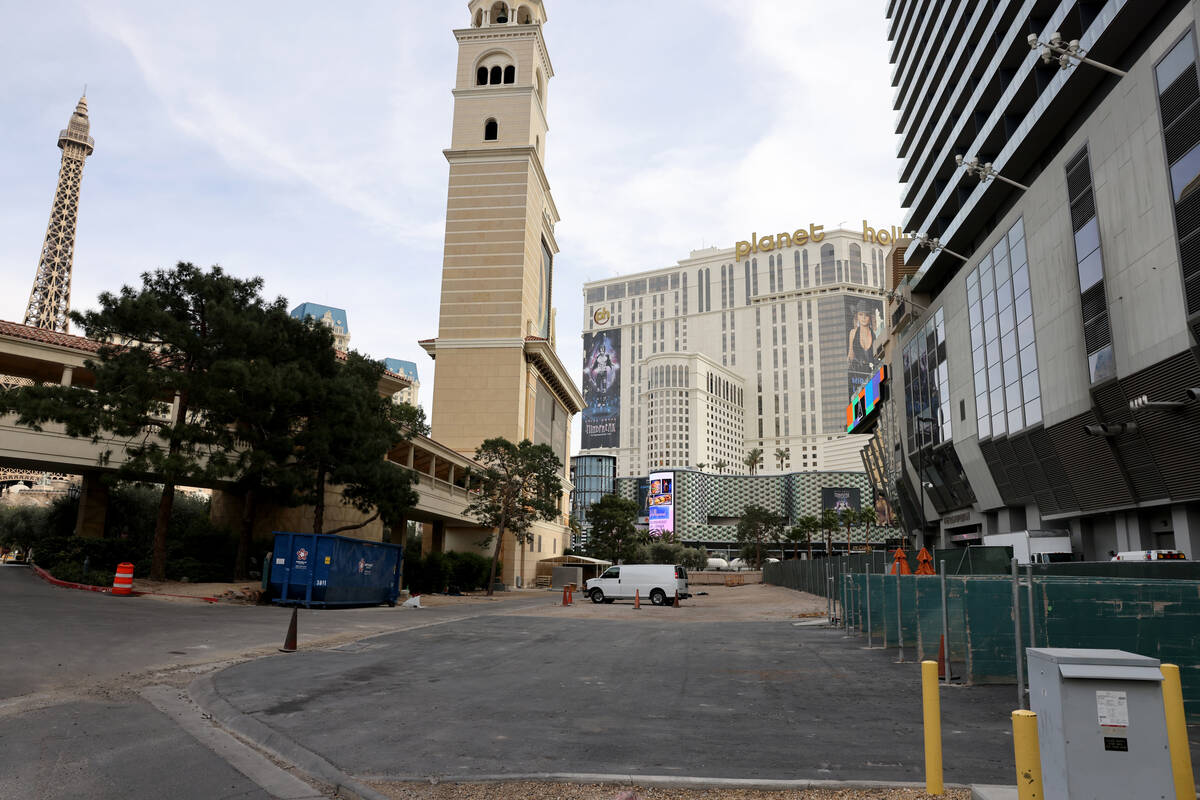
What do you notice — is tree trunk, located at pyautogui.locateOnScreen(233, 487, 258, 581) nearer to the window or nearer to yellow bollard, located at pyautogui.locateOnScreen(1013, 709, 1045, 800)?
yellow bollard, located at pyautogui.locateOnScreen(1013, 709, 1045, 800)

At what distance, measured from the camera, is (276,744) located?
24.6ft

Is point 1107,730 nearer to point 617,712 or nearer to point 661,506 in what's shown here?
point 617,712

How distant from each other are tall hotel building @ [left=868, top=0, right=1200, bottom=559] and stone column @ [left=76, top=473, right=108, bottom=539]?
37.4 meters

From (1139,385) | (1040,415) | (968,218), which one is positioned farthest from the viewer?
(968,218)

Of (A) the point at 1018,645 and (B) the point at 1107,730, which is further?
(A) the point at 1018,645

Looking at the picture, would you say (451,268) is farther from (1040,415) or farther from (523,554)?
(1040,415)

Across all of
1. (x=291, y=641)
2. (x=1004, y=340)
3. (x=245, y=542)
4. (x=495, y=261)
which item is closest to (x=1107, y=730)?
(x=291, y=641)

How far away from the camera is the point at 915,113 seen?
58.7 meters

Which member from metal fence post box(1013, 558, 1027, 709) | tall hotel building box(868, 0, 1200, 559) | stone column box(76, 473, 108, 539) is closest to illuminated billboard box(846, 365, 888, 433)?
tall hotel building box(868, 0, 1200, 559)

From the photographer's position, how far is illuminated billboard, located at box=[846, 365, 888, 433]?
71637mm

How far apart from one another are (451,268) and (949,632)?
6362 cm

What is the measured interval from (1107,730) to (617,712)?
5596 mm

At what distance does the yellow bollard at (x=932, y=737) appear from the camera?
19.4 ft

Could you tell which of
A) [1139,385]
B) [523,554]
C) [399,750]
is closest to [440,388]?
[523,554]
